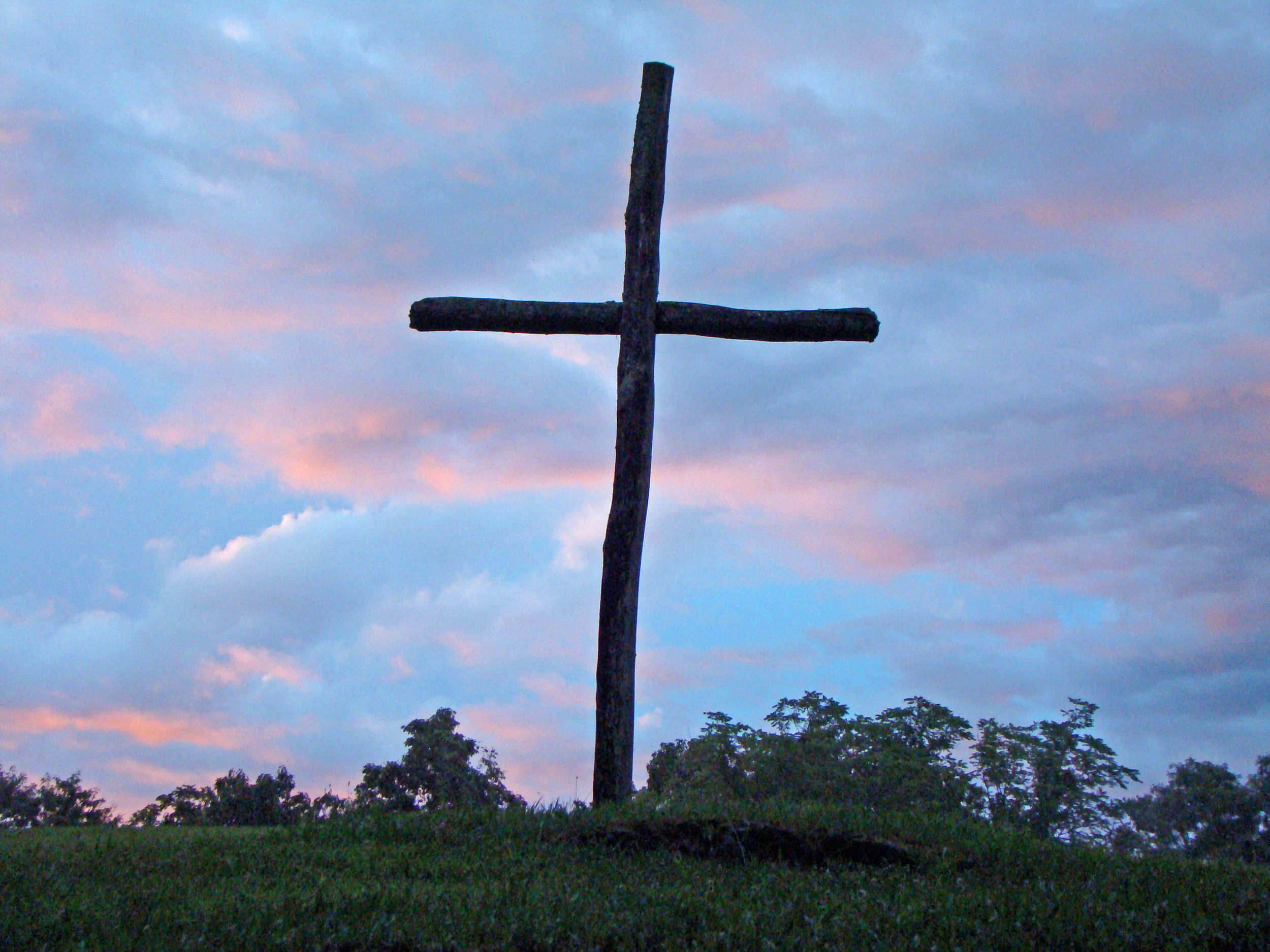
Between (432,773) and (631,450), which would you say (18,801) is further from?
(631,450)

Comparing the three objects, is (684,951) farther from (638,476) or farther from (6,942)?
(638,476)

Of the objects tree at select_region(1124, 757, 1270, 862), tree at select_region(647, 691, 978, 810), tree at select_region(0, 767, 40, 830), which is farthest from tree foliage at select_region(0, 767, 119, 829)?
tree at select_region(1124, 757, 1270, 862)

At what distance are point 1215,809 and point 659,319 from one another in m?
26.2

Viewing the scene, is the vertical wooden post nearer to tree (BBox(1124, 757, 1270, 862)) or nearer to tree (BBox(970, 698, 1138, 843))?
tree (BBox(970, 698, 1138, 843))

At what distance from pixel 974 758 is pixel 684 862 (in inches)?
557

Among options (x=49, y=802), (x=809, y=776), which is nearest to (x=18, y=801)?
(x=49, y=802)

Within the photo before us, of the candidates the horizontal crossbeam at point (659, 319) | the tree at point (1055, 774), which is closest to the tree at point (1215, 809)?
the tree at point (1055, 774)

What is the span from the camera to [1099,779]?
2012 centimetres

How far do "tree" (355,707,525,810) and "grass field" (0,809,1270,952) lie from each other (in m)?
10.7

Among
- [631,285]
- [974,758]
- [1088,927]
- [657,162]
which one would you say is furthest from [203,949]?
[974,758]

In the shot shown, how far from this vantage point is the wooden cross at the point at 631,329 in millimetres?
11070

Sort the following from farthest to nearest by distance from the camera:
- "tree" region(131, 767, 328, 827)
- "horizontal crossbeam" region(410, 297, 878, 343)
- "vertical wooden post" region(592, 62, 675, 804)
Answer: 1. "tree" region(131, 767, 328, 827)
2. "horizontal crossbeam" region(410, 297, 878, 343)
3. "vertical wooden post" region(592, 62, 675, 804)

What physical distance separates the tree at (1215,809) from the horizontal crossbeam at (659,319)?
21.5 metres

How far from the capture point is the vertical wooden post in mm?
11016
